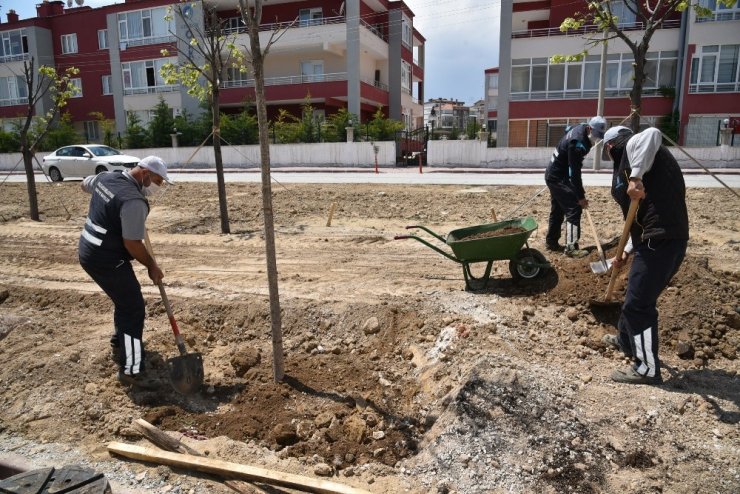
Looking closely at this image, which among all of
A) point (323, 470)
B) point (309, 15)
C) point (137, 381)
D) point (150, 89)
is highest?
point (309, 15)

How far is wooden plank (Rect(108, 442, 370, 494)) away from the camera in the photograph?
323 cm

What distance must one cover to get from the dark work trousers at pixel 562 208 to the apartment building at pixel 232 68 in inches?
969

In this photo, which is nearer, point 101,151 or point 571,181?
point 571,181

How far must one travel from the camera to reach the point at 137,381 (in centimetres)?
462

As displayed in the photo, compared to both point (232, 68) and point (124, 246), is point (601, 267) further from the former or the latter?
point (232, 68)

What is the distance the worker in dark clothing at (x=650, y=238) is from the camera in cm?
404

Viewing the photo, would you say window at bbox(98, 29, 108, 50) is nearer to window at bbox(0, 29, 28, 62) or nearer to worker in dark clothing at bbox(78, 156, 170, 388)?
window at bbox(0, 29, 28, 62)

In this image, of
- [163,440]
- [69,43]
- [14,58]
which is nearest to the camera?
[163,440]

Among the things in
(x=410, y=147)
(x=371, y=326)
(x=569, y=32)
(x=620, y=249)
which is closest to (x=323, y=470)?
(x=371, y=326)

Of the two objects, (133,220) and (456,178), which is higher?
(133,220)

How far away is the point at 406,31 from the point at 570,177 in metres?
34.3

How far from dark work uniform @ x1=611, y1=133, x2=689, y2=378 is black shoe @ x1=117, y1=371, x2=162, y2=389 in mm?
3918

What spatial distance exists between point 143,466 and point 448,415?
207cm

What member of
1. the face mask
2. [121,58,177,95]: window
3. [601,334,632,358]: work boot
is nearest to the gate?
[121,58,177,95]: window
